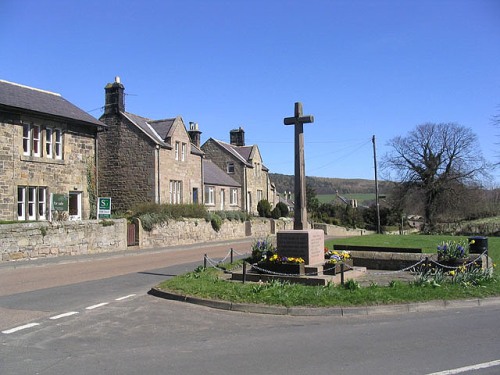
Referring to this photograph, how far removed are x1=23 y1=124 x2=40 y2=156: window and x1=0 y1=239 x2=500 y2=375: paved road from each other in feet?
54.0

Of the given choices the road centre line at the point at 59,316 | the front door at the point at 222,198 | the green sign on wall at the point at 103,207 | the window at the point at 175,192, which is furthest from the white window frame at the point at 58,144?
the front door at the point at 222,198

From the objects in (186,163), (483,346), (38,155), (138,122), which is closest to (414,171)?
(186,163)

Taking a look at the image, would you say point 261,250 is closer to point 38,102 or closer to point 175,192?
point 38,102

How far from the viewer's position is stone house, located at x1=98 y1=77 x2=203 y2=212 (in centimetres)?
3500

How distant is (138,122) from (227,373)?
33399 mm

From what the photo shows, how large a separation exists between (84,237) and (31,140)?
670 centimetres

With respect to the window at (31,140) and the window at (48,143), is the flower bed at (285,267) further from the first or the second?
the window at (48,143)

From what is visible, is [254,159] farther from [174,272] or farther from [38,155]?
[174,272]

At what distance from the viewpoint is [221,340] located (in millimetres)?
7434

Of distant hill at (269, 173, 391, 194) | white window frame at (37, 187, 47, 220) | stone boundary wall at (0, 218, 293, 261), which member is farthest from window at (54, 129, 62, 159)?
distant hill at (269, 173, 391, 194)

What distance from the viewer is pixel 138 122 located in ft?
122

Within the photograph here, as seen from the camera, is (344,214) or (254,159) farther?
(344,214)

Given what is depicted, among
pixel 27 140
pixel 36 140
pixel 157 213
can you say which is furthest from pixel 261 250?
pixel 36 140

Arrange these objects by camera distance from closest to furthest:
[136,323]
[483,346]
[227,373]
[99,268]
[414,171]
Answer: [227,373]
[483,346]
[136,323]
[99,268]
[414,171]
